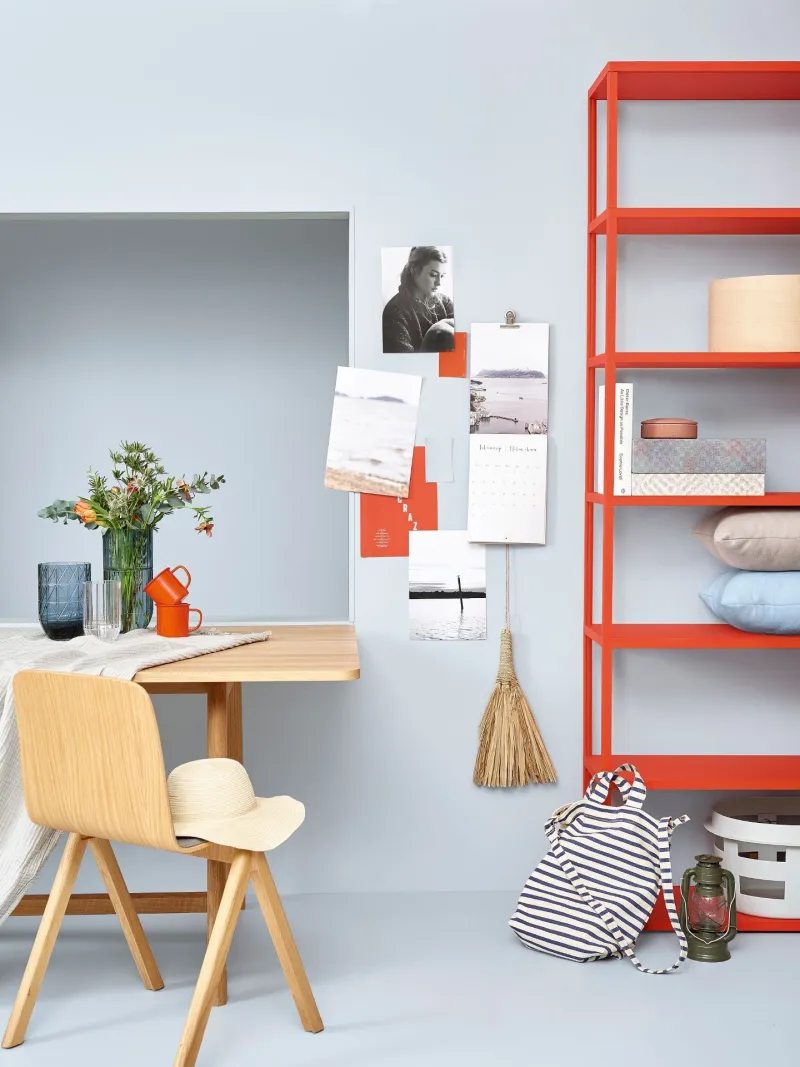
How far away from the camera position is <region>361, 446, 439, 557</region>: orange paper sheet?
3121mm

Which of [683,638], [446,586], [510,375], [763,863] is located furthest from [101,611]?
[763,863]

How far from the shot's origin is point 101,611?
274cm

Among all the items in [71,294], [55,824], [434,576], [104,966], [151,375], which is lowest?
[104,966]

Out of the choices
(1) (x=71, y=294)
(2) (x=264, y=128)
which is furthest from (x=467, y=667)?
(1) (x=71, y=294)

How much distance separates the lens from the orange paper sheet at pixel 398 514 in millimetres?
3121

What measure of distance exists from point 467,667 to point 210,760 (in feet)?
3.50

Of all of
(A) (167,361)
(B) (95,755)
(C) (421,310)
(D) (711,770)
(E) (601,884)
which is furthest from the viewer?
(A) (167,361)

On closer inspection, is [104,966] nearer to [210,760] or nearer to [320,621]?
[210,760]

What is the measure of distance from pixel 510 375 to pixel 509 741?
101 centimetres

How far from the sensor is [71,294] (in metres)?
4.41

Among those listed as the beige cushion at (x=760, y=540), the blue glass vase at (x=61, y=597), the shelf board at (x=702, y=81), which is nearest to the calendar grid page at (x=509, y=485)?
the beige cushion at (x=760, y=540)

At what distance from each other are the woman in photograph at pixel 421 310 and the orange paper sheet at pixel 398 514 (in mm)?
291

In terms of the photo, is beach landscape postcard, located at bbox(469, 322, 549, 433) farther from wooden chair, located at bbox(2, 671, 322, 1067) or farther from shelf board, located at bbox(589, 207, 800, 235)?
wooden chair, located at bbox(2, 671, 322, 1067)

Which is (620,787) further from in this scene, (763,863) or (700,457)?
(700,457)
